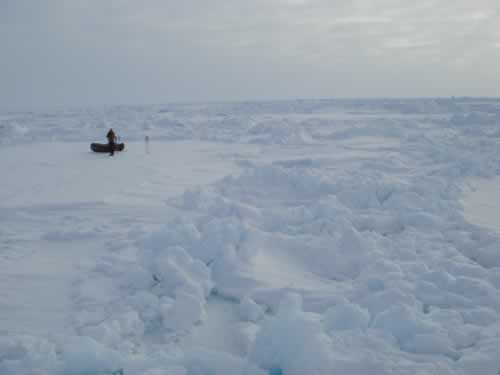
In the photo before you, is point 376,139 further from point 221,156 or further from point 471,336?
point 471,336

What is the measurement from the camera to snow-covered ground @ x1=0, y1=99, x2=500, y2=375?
100.0 inches

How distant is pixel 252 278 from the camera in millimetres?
3797

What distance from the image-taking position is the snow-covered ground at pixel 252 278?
2.54 m

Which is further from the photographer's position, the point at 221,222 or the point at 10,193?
the point at 10,193

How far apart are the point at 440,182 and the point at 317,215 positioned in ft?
11.1

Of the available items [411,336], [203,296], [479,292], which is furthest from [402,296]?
[203,296]

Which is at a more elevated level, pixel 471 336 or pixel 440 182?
pixel 440 182

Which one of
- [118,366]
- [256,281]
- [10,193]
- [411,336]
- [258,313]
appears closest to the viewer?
[118,366]

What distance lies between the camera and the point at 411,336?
2.82 metres

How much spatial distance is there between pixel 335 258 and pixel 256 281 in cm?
105

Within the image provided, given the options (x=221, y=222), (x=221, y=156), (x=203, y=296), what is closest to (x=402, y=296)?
(x=203, y=296)

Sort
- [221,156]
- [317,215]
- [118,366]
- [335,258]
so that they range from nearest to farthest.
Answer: [118,366] < [335,258] < [317,215] < [221,156]

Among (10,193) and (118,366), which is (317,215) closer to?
(118,366)

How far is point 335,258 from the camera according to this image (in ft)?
14.2
